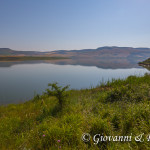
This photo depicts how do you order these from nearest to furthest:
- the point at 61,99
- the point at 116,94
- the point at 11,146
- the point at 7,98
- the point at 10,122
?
the point at 11,146, the point at 10,122, the point at 61,99, the point at 116,94, the point at 7,98

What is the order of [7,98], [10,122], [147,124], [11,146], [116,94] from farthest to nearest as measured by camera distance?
[7,98]
[116,94]
[10,122]
[147,124]
[11,146]

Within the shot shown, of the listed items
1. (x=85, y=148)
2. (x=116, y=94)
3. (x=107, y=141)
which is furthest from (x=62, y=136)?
(x=116, y=94)

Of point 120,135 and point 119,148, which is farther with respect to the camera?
point 120,135

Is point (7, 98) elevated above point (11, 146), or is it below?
below

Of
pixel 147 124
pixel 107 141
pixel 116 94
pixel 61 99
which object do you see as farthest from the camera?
pixel 116 94

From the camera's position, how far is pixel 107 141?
91.4 inches

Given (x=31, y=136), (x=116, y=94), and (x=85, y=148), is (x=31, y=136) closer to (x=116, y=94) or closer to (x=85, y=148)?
(x=85, y=148)

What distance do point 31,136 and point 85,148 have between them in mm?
1420

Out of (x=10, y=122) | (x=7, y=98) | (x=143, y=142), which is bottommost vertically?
(x=7, y=98)

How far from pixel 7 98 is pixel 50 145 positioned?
8576 mm

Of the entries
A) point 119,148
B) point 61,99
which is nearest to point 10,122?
point 61,99

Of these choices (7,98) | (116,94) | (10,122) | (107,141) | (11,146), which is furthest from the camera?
(7,98)

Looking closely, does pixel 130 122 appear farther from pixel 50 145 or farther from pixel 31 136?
pixel 31 136

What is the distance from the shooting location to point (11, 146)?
8.11 feet
